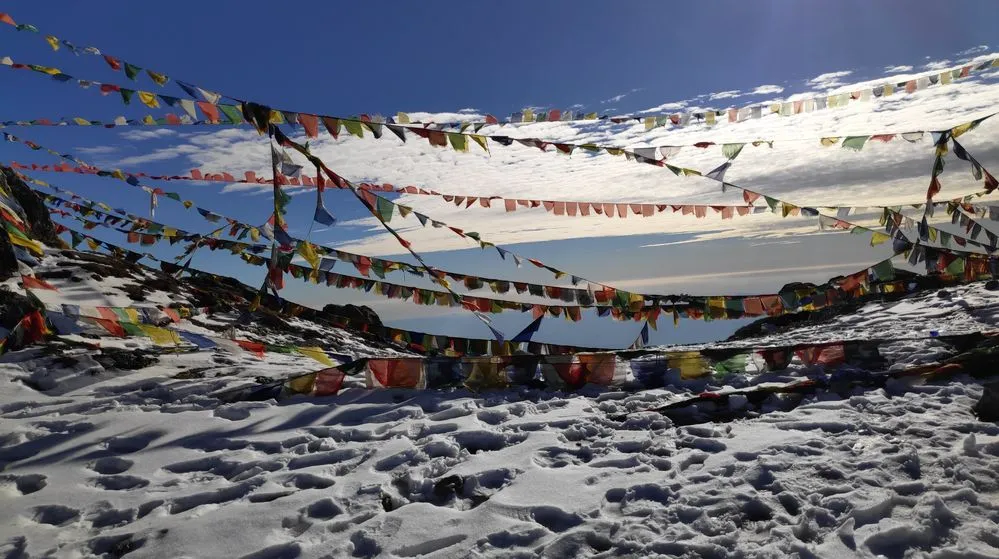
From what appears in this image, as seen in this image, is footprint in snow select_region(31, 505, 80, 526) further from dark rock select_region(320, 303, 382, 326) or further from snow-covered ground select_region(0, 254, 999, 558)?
dark rock select_region(320, 303, 382, 326)

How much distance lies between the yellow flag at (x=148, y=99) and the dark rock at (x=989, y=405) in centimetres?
1047

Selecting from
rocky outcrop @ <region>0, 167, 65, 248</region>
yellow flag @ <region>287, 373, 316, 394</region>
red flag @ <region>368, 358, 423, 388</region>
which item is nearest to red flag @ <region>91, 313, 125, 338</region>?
yellow flag @ <region>287, 373, 316, 394</region>

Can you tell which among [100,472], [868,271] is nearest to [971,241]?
[868,271]

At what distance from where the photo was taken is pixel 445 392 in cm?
613

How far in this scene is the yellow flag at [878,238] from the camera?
29.0 feet

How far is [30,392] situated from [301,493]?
4.21 meters

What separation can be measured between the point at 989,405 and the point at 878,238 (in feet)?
17.3

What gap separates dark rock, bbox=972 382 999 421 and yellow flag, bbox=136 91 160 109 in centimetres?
1047

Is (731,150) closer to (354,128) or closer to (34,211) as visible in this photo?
(354,128)

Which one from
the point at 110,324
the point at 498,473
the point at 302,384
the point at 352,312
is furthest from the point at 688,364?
the point at 352,312

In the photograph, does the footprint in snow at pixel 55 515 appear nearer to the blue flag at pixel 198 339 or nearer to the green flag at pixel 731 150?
the blue flag at pixel 198 339

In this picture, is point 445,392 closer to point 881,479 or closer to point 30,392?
point 881,479

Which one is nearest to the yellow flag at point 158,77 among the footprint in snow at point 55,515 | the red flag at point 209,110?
the red flag at point 209,110

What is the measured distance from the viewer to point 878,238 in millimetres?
8891
